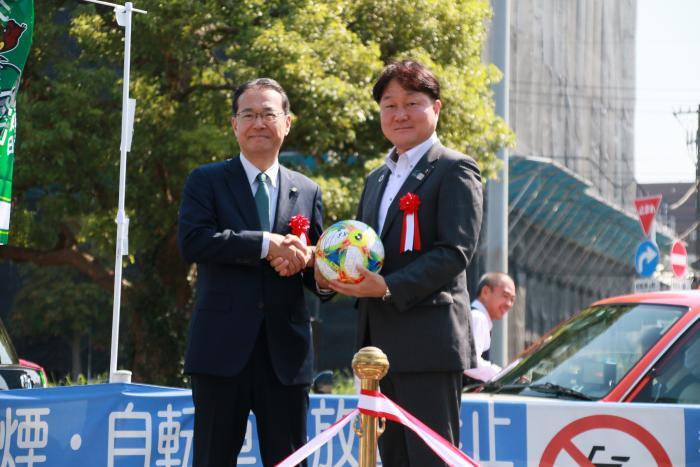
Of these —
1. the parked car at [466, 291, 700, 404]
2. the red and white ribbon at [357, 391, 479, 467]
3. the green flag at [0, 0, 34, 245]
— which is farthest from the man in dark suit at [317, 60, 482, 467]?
the green flag at [0, 0, 34, 245]

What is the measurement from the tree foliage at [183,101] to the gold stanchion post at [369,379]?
9.80 m

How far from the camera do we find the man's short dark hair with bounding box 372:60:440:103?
4.32 metres

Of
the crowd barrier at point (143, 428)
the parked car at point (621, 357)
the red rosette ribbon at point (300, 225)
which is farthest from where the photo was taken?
the parked car at point (621, 357)

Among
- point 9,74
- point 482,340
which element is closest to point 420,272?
point 9,74

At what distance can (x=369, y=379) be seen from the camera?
3.69 m

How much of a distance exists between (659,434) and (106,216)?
11.4 metres

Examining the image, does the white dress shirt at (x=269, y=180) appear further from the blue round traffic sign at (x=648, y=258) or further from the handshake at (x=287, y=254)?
the blue round traffic sign at (x=648, y=258)

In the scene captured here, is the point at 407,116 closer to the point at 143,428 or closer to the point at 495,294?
the point at 143,428

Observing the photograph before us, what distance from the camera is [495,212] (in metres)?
13.9

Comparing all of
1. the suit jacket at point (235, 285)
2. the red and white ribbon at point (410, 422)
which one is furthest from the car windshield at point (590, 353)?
the red and white ribbon at point (410, 422)

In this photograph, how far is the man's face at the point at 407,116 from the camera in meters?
4.33

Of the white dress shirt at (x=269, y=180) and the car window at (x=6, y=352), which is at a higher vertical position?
the white dress shirt at (x=269, y=180)

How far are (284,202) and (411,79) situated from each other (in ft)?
2.52

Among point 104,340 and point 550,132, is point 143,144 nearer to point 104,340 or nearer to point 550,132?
point 104,340
